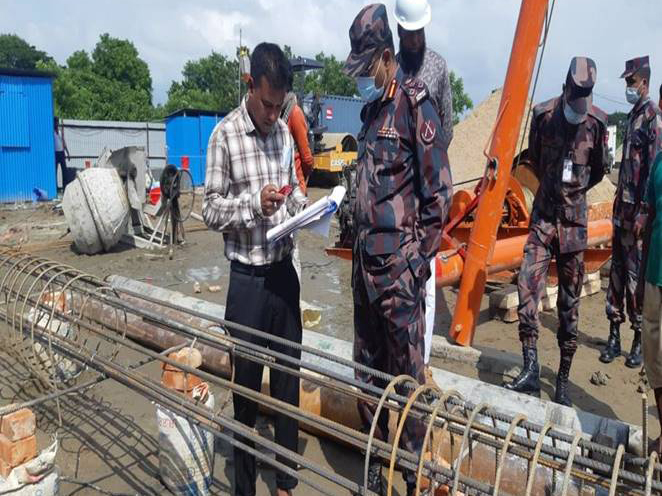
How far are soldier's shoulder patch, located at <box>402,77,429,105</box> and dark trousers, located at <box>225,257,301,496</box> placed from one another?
0.95 metres

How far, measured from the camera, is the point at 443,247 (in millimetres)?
5457

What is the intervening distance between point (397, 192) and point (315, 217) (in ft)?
1.56

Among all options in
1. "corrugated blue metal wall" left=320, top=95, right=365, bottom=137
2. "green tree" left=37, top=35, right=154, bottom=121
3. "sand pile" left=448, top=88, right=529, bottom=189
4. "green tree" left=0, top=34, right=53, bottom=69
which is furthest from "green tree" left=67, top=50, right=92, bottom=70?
"sand pile" left=448, top=88, right=529, bottom=189

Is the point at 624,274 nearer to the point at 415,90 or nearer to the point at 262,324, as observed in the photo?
the point at 415,90

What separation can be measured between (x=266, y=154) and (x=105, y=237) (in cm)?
621

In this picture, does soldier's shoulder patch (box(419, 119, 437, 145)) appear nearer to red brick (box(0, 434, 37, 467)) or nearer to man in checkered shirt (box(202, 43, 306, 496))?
man in checkered shirt (box(202, 43, 306, 496))

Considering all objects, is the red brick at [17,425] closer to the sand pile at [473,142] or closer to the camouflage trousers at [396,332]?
the camouflage trousers at [396,332]

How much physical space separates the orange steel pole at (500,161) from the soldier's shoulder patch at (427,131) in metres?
2.07

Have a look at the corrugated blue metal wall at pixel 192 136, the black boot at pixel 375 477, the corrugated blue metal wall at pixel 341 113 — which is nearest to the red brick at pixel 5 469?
the black boot at pixel 375 477

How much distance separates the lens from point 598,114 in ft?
12.6

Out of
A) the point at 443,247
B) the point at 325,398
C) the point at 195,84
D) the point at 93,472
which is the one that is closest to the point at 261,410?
the point at 325,398

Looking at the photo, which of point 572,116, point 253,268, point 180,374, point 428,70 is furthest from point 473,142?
point 180,374

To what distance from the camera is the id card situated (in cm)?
388

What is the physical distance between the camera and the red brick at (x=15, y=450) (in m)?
2.29
